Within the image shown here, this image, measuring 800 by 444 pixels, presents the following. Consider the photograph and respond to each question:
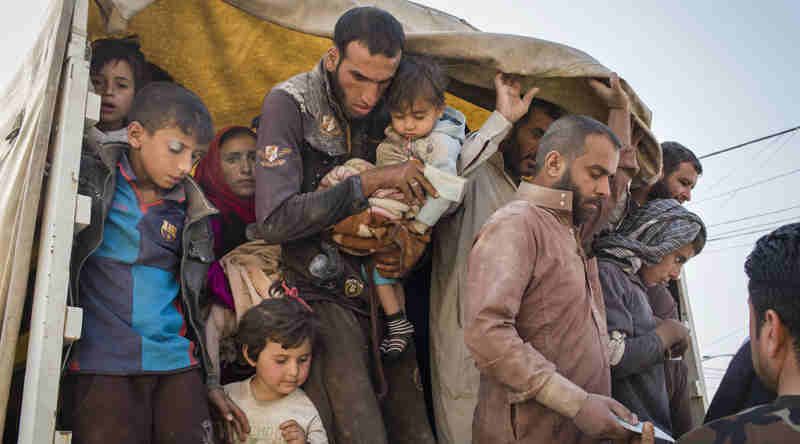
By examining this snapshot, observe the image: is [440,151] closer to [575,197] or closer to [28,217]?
[575,197]

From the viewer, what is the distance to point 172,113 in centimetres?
344

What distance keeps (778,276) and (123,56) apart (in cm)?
304

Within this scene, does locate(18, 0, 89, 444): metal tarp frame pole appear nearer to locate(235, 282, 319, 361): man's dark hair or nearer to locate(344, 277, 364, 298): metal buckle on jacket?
locate(235, 282, 319, 361): man's dark hair

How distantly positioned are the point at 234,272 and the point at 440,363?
3.33 ft

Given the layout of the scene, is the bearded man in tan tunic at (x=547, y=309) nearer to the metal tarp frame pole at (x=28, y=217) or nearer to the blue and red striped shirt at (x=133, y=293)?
the blue and red striped shirt at (x=133, y=293)

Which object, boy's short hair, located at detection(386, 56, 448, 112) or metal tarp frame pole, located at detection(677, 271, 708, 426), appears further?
metal tarp frame pole, located at detection(677, 271, 708, 426)

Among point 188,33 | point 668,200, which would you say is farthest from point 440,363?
point 188,33

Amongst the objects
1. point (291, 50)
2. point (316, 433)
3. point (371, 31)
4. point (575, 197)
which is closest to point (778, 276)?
point (575, 197)

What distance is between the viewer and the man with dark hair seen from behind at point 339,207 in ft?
11.6

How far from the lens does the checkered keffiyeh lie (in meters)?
4.17

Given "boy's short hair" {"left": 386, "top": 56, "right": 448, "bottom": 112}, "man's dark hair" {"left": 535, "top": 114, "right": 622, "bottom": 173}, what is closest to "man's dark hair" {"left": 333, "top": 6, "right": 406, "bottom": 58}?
"boy's short hair" {"left": 386, "top": 56, "right": 448, "bottom": 112}

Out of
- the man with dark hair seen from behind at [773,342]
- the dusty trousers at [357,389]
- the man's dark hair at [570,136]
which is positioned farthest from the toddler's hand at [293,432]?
the man with dark hair seen from behind at [773,342]

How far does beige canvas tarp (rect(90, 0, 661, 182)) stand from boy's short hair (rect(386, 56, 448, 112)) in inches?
9.1

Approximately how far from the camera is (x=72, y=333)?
112 inches
